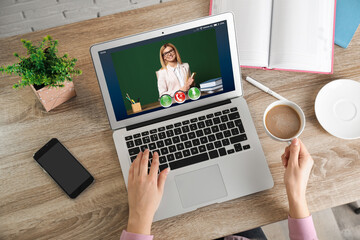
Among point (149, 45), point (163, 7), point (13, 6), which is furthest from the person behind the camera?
point (13, 6)

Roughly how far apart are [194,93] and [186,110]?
0.06 m

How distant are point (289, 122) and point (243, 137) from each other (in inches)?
5.6

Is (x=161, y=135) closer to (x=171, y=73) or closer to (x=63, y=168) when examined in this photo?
(x=171, y=73)

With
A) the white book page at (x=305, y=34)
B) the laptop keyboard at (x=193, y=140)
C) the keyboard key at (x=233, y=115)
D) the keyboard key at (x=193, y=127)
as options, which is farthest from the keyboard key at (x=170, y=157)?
the white book page at (x=305, y=34)

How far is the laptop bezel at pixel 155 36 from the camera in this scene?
0.75 meters

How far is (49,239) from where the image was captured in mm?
797

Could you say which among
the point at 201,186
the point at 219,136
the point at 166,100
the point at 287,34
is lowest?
the point at 201,186

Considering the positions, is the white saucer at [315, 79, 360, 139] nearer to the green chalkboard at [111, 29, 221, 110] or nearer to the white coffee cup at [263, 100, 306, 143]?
the white coffee cup at [263, 100, 306, 143]

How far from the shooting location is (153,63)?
2.56 ft

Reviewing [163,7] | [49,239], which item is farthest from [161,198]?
[163,7]

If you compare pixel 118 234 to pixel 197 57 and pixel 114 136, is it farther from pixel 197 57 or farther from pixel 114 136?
pixel 197 57

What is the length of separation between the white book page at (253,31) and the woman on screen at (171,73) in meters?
0.20

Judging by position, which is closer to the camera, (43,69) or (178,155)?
(43,69)

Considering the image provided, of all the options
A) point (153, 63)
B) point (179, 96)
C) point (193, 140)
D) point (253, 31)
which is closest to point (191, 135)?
point (193, 140)
